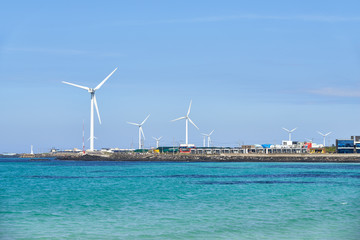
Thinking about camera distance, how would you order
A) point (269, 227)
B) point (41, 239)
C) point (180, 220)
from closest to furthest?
point (41, 239), point (269, 227), point (180, 220)

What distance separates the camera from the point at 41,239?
25188 millimetres

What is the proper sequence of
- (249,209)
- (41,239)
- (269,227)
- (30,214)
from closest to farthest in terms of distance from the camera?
(41,239) → (269,227) → (30,214) → (249,209)

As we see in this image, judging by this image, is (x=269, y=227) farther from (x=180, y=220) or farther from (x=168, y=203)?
(x=168, y=203)

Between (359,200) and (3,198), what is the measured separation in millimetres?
33254

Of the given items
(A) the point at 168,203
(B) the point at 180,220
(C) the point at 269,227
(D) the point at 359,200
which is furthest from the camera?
(D) the point at 359,200

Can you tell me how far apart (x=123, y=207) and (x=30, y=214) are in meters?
7.11

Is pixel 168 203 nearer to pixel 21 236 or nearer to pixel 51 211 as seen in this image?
pixel 51 211

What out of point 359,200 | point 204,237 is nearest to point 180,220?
point 204,237

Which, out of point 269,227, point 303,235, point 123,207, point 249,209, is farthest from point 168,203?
point 303,235

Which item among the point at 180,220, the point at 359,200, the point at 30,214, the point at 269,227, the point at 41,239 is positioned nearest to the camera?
the point at 41,239

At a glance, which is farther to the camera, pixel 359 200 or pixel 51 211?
pixel 359 200

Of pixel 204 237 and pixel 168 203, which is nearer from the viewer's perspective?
pixel 204 237

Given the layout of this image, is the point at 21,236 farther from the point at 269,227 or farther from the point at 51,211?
the point at 269,227

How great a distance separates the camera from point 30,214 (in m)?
33.7
